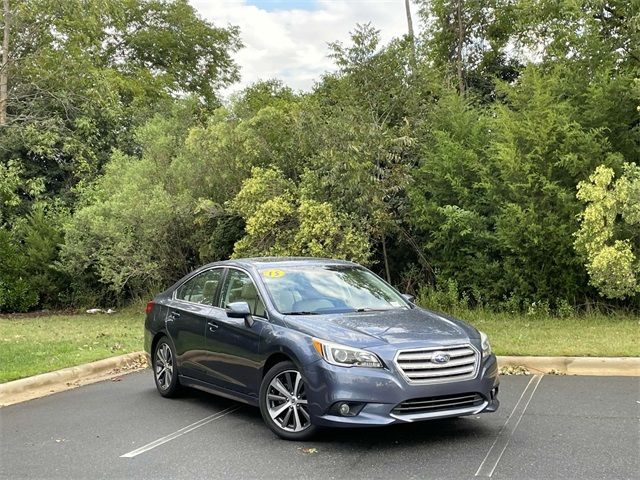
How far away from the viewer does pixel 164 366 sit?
8094 mm

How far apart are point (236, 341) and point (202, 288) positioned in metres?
1.38

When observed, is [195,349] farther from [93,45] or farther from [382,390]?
[93,45]

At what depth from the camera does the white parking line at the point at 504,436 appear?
16.7 feet

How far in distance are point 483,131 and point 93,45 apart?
29.8 ft

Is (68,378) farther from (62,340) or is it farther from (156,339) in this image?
(62,340)

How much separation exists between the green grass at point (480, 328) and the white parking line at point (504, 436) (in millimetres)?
1739

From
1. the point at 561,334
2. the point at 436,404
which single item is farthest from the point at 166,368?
the point at 561,334

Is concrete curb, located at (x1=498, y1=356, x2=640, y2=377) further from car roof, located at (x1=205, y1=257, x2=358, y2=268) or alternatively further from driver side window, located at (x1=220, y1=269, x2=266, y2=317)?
driver side window, located at (x1=220, y1=269, x2=266, y2=317)

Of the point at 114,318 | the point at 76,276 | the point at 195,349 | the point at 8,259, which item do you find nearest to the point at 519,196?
the point at 195,349

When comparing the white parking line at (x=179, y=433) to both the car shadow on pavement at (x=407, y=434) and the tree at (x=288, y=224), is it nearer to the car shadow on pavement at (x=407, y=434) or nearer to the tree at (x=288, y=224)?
the car shadow on pavement at (x=407, y=434)

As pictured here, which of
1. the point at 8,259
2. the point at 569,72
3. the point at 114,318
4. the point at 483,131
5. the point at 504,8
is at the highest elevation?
the point at 504,8

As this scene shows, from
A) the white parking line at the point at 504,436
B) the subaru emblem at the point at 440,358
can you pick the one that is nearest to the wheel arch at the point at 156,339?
the subaru emblem at the point at 440,358

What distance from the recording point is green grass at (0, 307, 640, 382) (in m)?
9.51

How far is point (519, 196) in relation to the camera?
1369 centimetres
